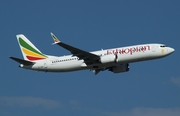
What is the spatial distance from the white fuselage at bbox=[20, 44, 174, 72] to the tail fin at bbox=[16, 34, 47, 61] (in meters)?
2.18

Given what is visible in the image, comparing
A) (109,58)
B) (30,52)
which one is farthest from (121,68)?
(30,52)

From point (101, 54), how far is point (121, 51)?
139 inches

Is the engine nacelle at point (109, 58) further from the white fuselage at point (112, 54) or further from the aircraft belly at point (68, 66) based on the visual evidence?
the aircraft belly at point (68, 66)

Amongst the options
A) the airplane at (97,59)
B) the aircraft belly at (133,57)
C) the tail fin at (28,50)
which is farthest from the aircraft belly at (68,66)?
the aircraft belly at (133,57)

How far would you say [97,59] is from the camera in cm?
7869

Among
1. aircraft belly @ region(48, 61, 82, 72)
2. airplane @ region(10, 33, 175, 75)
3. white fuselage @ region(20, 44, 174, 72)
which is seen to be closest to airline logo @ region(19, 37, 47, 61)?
airplane @ region(10, 33, 175, 75)

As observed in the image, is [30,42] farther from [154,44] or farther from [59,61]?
[154,44]

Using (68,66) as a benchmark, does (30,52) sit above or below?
above

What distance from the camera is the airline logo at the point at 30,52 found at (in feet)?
276

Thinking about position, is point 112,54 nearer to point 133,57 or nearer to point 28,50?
point 133,57

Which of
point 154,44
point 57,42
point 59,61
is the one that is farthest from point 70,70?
point 154,44

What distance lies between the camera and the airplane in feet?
252

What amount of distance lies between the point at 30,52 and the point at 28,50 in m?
0.79

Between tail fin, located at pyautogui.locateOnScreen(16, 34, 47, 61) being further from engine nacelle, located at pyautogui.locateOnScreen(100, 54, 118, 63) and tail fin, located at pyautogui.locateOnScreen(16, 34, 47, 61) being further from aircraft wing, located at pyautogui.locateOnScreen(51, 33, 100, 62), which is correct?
engine nacelle, located at pyautogui.locateOnScreen(100, 54, 118, 63)
